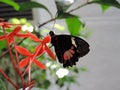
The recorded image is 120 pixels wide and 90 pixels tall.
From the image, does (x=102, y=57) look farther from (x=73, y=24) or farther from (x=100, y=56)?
(x=73, y=24)

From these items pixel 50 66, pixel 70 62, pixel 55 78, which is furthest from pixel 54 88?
pixel 70 62

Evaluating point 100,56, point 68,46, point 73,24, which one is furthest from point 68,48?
point 100,56

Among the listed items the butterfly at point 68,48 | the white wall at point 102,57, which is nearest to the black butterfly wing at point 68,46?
the butterfly at point 68,48

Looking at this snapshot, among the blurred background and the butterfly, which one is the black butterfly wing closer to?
the butterfly

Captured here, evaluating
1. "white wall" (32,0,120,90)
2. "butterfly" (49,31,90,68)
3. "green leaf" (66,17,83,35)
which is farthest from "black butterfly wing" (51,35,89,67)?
"white wall" (32,0,120,90)

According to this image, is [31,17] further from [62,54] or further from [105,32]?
[62,54]
